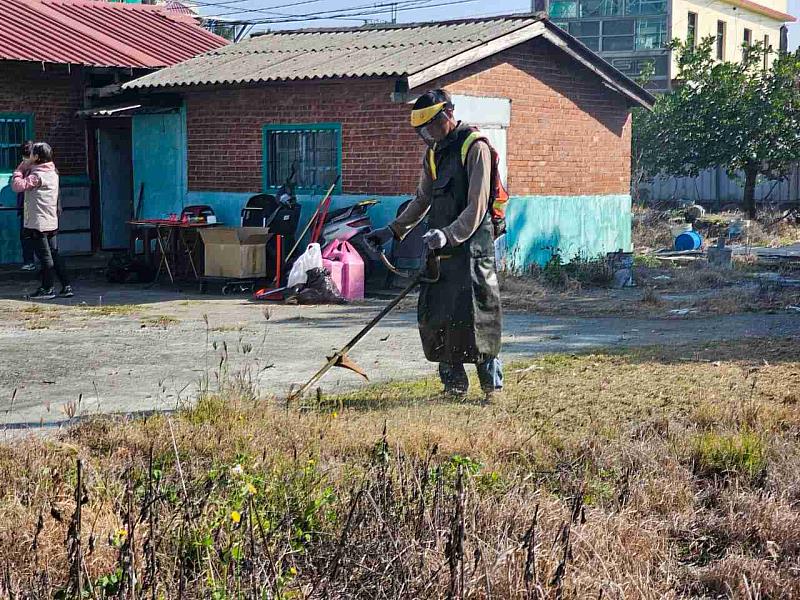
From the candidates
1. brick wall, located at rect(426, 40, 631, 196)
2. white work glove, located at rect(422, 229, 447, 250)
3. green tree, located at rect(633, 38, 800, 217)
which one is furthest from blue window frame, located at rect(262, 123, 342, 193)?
green tree, located at rect(633, 38, 800, 217)

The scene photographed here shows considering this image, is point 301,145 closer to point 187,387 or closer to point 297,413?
point 187,387

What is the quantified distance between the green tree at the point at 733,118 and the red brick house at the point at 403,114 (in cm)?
659

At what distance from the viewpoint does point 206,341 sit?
973 centimetres

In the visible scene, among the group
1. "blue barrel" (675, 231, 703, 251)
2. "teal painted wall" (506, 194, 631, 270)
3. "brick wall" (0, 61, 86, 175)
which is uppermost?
"brick wall" (0, 61, 86, 175)

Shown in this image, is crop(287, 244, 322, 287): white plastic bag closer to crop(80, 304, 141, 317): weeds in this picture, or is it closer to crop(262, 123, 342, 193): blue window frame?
crop(80, 304, 141, 317): weeds

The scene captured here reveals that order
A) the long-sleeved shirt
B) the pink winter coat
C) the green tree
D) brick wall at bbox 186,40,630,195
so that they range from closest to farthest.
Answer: the long-sleeved shirt, the pink winter coat, brick wall at bbox 186,40,630,195, the green tree

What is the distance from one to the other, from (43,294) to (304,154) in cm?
419

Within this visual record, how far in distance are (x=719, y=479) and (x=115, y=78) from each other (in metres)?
15.0

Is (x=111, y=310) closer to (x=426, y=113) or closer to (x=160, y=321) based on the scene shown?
(x=160, y=321)

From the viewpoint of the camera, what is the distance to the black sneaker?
47.4ft

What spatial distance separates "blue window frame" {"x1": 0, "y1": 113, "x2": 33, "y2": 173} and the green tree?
13.8 metres

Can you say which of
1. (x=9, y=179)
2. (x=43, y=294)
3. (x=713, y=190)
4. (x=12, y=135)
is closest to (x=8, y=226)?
(x=9, y=179)

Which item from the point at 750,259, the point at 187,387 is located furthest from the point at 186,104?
the point at 187,387

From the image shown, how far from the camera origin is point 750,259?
18.6 m
